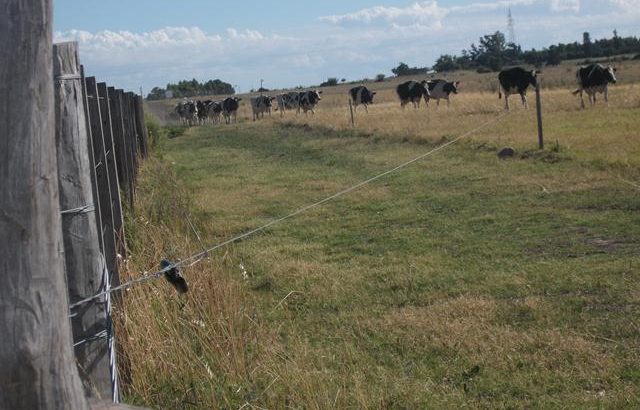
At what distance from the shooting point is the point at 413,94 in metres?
45.2

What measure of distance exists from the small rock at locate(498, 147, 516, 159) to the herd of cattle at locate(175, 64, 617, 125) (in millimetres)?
1445

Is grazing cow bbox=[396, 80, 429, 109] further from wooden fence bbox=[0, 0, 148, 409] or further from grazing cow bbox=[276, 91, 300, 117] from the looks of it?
wooden fence bbox=[0, 0, 148, 409]

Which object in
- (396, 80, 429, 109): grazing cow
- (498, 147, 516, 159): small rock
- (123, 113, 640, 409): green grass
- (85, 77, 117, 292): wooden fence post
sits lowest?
(123, 113, 640, 409): green grass

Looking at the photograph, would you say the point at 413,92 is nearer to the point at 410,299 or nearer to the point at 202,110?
the point at 202,110

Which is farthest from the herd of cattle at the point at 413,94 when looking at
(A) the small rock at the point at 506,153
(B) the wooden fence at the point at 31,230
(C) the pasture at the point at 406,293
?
(B) the wooden fence at the point at 31,230

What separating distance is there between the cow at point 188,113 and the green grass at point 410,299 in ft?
145

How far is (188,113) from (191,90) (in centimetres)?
7565

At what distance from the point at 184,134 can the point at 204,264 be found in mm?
36226

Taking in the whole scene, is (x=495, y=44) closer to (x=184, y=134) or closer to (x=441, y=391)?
(x=184, y=134)

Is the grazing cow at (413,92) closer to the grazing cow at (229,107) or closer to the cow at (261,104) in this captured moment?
the grazing cow at (229,107)

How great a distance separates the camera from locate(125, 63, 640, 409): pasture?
5.14m

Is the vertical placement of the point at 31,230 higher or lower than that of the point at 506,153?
higher

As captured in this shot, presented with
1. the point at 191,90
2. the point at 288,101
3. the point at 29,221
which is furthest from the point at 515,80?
the point at 191,90

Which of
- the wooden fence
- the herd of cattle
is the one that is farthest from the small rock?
the wooden fence
